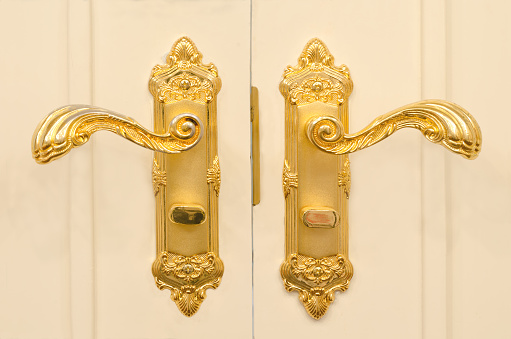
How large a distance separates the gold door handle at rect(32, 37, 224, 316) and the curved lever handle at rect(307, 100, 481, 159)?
0.10 m

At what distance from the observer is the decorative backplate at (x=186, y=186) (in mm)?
383

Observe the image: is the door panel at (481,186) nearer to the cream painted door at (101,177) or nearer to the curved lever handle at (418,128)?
the curved lever handle at (418,128)

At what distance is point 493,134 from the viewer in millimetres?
396

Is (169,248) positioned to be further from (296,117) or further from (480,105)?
(480,105)

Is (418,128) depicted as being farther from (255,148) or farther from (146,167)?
(146,167)

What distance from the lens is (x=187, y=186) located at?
0.39 m

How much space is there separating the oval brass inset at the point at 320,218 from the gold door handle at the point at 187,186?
0.09 meters

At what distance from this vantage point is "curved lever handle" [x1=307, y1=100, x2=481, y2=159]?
33 centimetres

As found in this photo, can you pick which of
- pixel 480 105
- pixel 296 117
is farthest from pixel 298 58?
pixel 480 105

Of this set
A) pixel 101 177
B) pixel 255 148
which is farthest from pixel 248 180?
pixel 101 177

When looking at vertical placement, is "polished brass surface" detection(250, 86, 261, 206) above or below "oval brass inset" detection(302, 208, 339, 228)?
above

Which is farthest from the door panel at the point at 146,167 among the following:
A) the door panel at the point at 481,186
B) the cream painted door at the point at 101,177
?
the door panel at the point at 481,186

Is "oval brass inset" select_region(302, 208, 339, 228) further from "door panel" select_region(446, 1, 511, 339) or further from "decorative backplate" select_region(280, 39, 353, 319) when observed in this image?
"door panel" select_region(446, 1, 511, 339)

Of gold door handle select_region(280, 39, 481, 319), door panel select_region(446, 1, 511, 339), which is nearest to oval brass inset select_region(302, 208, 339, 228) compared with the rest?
gold door handle select_region(280, 39, 481, 319)
